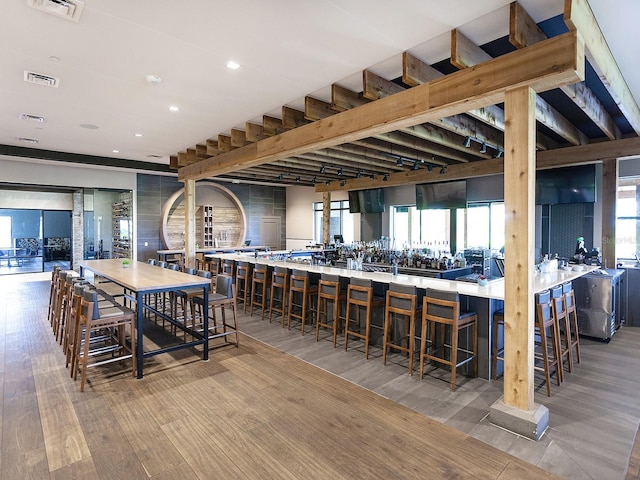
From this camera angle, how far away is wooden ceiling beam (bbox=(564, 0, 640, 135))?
90.8 inches

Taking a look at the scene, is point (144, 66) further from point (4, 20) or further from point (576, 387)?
point (576, 387)

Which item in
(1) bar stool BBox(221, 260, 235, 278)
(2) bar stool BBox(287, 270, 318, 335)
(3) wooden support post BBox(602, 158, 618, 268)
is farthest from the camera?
(1) bar stool BBox(221, 260, 235, 278)

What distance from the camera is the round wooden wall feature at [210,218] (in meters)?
10.7

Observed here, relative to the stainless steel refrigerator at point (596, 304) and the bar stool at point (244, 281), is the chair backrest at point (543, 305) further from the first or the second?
the bar stool at point (244, 281)

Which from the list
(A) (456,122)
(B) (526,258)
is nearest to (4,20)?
(B) (526,258)

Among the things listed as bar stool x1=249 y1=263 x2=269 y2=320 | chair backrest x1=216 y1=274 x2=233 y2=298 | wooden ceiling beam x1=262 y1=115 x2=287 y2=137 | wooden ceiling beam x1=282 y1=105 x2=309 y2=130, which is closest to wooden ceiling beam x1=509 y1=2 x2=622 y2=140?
wooden ceiling beam x1=282 y1=105 x2=309 y2=130

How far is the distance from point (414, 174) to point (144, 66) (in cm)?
655

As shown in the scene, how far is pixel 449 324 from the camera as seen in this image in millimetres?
3523

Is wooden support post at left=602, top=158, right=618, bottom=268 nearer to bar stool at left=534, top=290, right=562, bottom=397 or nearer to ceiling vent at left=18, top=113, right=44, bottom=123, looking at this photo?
bar stool at left=534, top=290, right=562, bottom=397

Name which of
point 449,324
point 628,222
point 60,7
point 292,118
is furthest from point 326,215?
point 60,7

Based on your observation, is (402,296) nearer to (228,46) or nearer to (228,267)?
(228,46)

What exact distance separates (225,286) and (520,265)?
11.0ft

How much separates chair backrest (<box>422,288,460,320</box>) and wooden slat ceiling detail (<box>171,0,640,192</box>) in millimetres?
1695

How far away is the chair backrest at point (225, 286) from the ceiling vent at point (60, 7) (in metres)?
2.93
